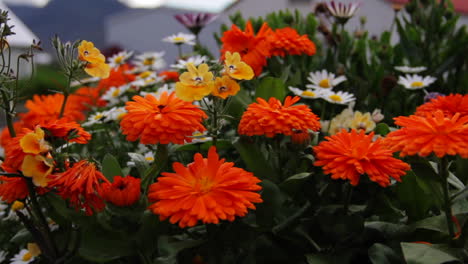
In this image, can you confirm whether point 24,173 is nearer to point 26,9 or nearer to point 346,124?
point 346,124

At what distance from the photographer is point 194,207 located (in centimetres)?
53

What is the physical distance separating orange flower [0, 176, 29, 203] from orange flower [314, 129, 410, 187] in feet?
1.47

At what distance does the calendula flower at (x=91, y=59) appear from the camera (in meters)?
0.69

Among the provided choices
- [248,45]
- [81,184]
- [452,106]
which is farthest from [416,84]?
[81,184]

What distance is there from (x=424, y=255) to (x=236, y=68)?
377 mm

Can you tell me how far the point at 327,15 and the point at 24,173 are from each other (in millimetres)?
1092

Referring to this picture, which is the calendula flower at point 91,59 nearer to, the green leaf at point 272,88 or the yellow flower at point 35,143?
the yellow flower at point 35,143

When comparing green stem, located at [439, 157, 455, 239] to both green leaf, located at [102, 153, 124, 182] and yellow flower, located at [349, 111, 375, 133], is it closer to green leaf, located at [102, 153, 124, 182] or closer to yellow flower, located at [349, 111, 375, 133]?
yellow flower, located at [349, 111, 375, 133]

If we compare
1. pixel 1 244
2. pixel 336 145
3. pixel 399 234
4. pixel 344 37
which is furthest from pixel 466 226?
pixel 1 244

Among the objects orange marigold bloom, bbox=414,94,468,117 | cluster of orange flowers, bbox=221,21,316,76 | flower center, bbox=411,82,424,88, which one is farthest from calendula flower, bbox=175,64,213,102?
flower center, bbox=411,82,424,88

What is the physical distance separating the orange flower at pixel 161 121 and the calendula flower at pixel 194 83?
2 cm

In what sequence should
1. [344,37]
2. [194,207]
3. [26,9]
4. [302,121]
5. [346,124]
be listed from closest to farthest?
[194,207]
[302,121]
[346,124]
[344,37]
[26,9]

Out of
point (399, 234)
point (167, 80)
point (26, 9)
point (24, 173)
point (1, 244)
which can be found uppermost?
point (24, 173)

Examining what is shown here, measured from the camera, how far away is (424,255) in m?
0.59
